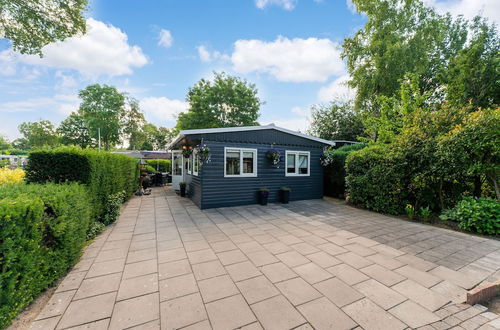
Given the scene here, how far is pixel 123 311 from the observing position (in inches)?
71.3

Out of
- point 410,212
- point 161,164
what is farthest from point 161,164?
point 410,212

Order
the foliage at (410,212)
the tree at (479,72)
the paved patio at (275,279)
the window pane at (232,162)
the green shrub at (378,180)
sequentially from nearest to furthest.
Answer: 1. the paved patio at (275,279)
2. the foliage at (410,212)
3. the green shrub at (378,180)
4. the window pane at (232,162)
5. the tree at (479,72)

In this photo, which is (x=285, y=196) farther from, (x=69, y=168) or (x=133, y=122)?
(x=133, y=122)

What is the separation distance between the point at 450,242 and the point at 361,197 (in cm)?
281

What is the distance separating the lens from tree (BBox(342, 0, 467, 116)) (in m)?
10.8

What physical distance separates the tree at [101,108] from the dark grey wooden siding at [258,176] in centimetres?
2247

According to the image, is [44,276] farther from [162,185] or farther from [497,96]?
[497,96]

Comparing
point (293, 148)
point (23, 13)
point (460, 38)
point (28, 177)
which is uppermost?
point (460, 38)

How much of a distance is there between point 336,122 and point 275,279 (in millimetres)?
16968

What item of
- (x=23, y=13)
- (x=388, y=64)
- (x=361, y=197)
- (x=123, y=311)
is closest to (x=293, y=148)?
(x=361, y=197)

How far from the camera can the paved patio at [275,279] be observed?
1743mm

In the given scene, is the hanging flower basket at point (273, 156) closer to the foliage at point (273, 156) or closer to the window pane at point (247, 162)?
the foliage at point (273, 156)

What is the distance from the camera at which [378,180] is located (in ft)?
19.2

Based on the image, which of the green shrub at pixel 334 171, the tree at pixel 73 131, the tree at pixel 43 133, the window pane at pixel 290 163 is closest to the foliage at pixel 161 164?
the window pane at pixel 290 163
